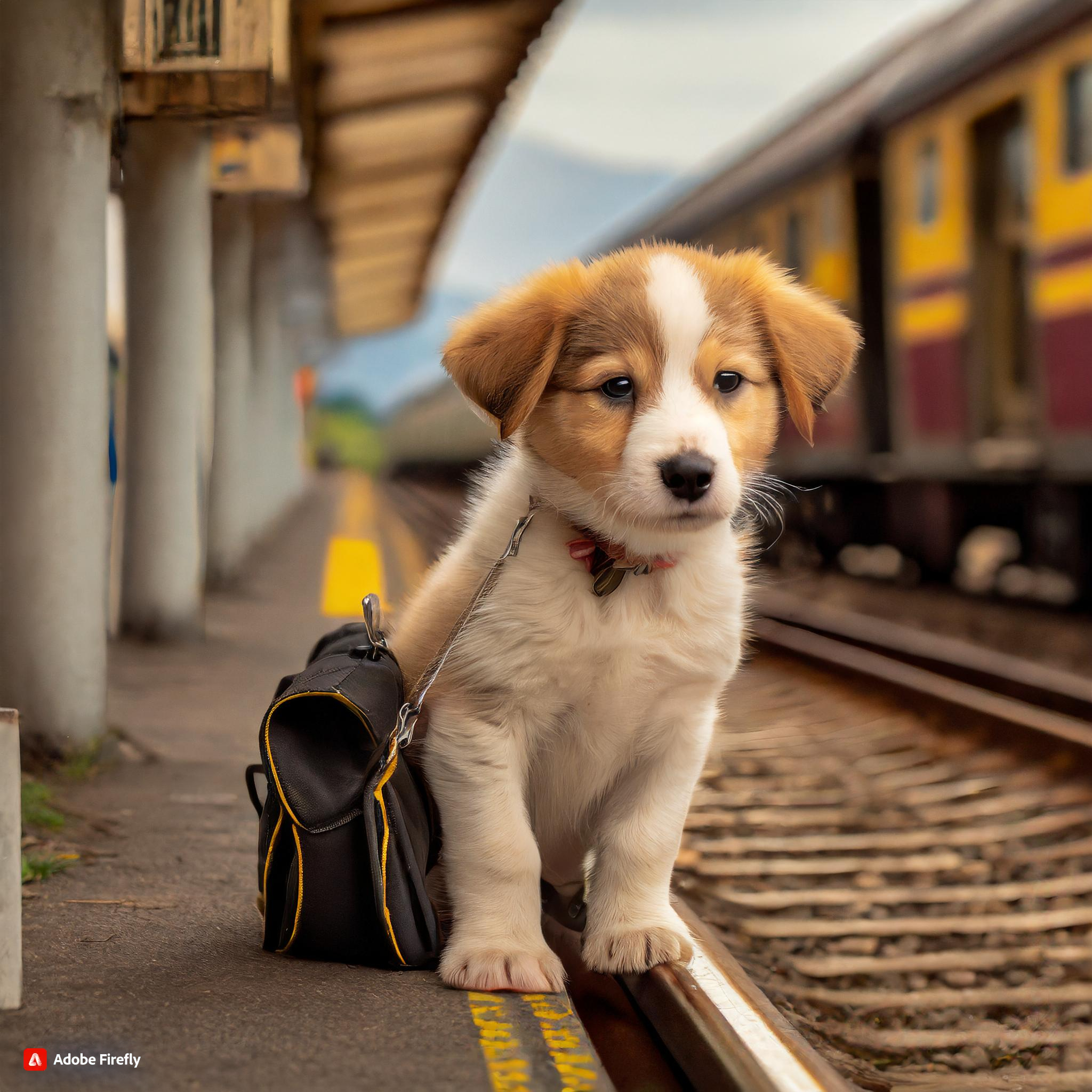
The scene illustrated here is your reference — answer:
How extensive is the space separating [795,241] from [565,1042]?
1221 cm

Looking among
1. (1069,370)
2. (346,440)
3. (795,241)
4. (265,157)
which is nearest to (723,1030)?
(265,157)

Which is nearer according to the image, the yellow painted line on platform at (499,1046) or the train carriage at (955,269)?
the yellow painted line on platform at (499,1046)

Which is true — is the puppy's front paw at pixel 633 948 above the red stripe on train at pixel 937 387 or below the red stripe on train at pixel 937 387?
below

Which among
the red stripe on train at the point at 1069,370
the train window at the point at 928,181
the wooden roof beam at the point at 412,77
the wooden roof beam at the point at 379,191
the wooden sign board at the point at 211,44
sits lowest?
the red stripe on train at the point at 1069,370

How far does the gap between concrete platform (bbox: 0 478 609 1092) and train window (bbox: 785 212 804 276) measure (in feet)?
33.8

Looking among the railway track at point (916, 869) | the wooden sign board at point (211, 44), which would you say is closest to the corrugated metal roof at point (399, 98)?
the wooden sign board at point (211, 44)

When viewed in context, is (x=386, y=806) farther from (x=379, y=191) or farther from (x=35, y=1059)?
(x=379, y=191)

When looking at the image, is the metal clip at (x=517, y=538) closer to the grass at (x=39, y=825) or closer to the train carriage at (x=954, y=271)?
the grass at (x=39, y=825)

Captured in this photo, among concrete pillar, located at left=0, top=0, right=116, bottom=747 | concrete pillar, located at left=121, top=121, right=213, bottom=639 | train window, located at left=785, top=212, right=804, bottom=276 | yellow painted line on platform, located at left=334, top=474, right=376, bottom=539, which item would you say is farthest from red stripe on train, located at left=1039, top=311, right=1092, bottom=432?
yellow painted line on platform, located at left=334, top=474, right=376, bottom=539

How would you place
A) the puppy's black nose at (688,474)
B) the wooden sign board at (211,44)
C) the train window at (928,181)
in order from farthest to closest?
the train window at (928,181)
the wooden sign board at (211,44)
the puppy's black nose at (688,474)

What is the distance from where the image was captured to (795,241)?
547 inches

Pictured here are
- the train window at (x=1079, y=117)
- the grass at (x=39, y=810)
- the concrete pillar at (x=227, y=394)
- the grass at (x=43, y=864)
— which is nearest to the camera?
the grass at (x=43, y=864)

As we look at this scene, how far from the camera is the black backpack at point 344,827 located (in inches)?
110

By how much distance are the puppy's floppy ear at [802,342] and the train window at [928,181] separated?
8.80m
